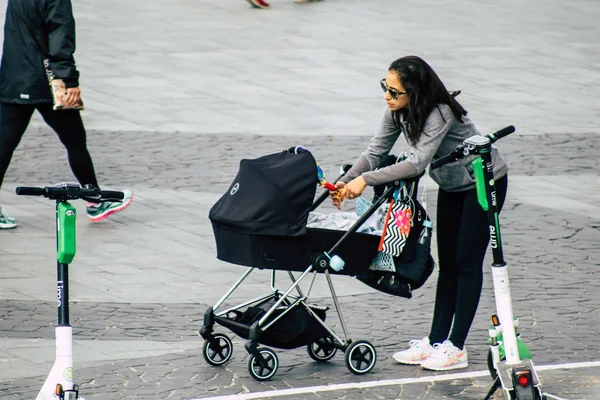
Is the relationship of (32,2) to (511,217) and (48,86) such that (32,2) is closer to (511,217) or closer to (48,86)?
(48,86)

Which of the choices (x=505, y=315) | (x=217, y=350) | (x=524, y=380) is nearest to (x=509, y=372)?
(x=524, y=380)

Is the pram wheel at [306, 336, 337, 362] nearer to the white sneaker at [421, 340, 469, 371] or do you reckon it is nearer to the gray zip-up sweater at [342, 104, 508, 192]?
the white sneaker at [421, 340, 469, 371]

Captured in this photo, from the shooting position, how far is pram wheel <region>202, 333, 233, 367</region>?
646cm

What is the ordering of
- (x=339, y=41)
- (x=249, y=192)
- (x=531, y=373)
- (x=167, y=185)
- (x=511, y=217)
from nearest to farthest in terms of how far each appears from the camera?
(x=531, y=373) < (x=249, y=192) < (x=511, y=217) < (x=167, y=185) < (x=339, y=41)

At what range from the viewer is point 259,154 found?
→ 38.2 ft

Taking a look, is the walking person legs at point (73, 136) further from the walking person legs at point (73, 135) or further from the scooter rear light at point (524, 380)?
the scooter rear light at point (524, 380)

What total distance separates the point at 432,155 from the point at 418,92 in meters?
0.34

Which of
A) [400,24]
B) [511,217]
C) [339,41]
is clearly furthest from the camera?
[400,24]

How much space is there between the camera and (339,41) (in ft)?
55.6

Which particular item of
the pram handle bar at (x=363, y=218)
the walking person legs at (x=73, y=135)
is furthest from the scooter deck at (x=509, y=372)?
the walking person legs at (x=73, y=135)

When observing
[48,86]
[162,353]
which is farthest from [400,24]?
[162,353]

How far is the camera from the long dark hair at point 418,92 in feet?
20.2

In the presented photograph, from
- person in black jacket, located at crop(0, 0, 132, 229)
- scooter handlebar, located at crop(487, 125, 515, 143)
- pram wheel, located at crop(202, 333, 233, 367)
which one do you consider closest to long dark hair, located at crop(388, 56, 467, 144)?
scooter handlebar, located at crop(487, 125, 515, 143)

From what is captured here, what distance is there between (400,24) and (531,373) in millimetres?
13149
